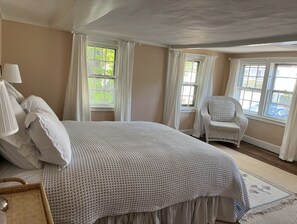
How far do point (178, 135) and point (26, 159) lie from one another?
1.63m

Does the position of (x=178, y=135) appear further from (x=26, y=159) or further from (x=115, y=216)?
(x=26, y=159)

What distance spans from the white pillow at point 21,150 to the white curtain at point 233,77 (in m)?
4.86

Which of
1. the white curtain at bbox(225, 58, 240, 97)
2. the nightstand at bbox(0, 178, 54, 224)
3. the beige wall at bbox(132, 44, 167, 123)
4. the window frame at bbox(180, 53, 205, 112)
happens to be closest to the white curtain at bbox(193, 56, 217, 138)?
the window frame at bbox(180, 53, 205, 112)

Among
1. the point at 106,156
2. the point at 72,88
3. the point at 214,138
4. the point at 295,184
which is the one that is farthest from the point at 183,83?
the point at 106,156

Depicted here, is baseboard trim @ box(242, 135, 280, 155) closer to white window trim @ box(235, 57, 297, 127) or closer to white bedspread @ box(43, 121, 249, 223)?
white window trim @ box(235, 57, 297, 127)

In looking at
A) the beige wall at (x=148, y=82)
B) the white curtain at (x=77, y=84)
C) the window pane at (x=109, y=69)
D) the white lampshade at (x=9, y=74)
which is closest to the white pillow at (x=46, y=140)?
the white lampshade at (x=9, y=74)

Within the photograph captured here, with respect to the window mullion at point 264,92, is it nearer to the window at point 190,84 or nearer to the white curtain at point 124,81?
the window at point 190,84

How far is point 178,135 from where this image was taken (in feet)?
8.61

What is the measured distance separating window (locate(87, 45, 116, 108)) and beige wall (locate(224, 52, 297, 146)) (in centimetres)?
316

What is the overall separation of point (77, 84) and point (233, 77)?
12.0 feet

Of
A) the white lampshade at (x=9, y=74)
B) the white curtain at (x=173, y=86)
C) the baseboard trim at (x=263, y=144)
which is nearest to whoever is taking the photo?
the white lampshade at (x=9, y=74)

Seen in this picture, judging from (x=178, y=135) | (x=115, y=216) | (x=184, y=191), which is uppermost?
(x=178, y=135)

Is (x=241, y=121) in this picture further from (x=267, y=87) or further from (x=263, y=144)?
(x=267, y=87)

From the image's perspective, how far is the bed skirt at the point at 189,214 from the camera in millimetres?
1687
